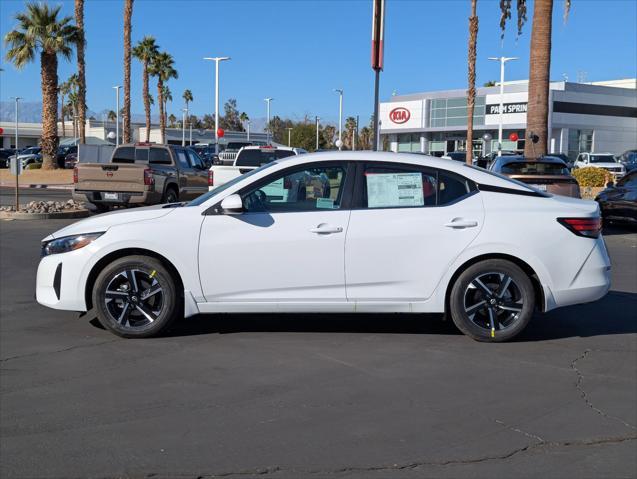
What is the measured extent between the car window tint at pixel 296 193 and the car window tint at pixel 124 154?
15245 mm

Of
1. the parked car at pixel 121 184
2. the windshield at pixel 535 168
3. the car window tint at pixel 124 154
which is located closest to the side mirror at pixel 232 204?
the windshield at pixel 535 168

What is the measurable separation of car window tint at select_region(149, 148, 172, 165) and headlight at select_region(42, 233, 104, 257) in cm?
1408

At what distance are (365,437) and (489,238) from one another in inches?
108

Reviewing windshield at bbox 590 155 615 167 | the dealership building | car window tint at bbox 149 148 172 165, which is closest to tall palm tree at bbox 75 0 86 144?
car window tint at bbox 149 148 172 165

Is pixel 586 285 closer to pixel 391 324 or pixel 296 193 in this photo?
pixel 391 324

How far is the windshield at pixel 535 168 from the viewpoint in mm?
15695

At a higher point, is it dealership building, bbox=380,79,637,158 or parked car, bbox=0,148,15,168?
dealership building, bbox=380,79,637,158

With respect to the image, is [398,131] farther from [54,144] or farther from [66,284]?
[66,284]

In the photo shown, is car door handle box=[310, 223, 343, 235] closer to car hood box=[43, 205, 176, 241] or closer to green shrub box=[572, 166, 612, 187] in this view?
car hood box=[43, 205, 176, 241]

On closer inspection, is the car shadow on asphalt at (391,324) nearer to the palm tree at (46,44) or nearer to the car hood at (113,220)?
the car hood at (113,220)

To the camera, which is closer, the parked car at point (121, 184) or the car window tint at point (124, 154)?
the parked car at point (121, 184)

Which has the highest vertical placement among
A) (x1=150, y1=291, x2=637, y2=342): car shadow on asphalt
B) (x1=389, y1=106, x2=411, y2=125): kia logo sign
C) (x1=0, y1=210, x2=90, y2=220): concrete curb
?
(x1=389, y1=106, x2=411, y2=125): kia logo sign

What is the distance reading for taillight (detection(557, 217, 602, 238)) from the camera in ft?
23.1

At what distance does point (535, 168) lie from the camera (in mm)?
15859
